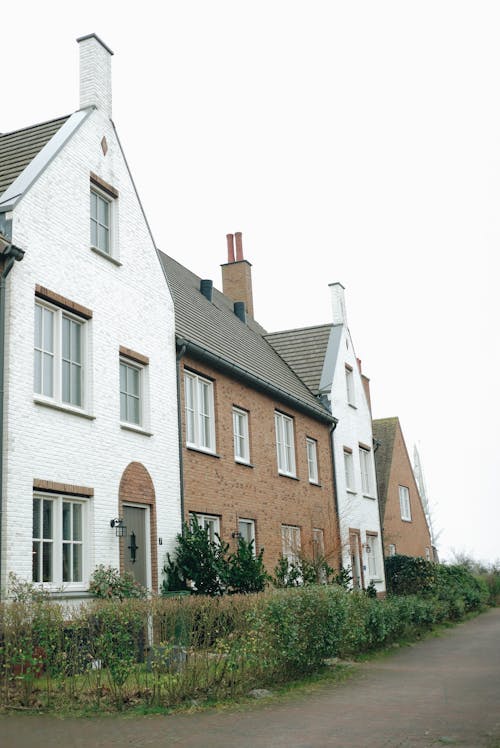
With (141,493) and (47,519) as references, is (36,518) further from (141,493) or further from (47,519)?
(141,493)

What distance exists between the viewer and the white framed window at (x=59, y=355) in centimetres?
1307

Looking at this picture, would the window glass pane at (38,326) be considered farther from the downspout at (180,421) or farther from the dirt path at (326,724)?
the dirt path at (326,724)

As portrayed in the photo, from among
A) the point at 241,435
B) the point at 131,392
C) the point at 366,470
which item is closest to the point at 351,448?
the point at 366,470

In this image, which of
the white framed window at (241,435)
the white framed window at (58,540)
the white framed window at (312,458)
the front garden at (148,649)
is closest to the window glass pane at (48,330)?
the white framed window at (58,540)

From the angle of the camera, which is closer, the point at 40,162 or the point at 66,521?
the point at 66,521

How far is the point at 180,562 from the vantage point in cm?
1550

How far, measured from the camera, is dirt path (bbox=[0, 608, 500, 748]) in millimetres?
7906

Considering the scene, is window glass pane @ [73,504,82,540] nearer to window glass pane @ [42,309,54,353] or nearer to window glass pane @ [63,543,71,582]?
window glass pane @ [63,543,71,582]

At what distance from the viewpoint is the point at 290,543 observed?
21.9m

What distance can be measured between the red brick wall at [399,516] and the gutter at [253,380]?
8.94 m

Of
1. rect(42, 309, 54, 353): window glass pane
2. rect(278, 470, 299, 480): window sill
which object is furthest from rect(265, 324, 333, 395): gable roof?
rect(42, 309, 54, 353): window glass pane

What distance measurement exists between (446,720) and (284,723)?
1.79 m

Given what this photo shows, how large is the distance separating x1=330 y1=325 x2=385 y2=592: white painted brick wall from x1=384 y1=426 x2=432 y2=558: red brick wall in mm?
3565

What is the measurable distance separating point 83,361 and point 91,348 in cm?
27
